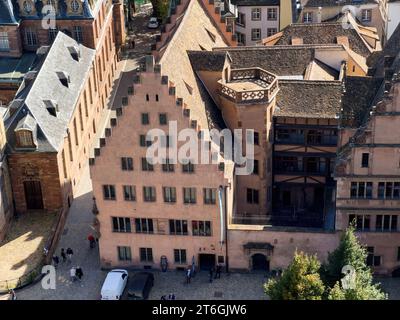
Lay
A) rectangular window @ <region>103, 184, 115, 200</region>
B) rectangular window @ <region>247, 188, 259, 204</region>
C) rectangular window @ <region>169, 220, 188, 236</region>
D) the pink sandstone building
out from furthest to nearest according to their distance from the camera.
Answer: rectangular window @ <region>247, 188, 259, 204</region>, rectangular window @ <region>169, 220, 188, 236</region>, rectangular window @ <region>103, 184, 115, 200</region>, the pink sandstone building

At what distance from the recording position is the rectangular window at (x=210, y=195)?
9100cm

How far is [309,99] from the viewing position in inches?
3912

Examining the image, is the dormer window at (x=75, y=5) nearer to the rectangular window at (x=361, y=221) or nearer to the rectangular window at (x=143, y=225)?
the rectangular window at (x=143, y=225)

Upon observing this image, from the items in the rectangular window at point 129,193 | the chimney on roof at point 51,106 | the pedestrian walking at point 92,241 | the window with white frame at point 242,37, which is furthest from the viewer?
the window with white frame at point 242,37

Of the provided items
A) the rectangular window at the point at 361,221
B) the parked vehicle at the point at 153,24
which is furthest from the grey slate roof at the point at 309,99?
the parked vehicle at the point at 153,24

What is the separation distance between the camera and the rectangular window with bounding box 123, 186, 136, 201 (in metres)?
92.6

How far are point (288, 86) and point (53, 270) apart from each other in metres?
35.6

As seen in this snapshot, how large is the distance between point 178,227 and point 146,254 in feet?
18.5

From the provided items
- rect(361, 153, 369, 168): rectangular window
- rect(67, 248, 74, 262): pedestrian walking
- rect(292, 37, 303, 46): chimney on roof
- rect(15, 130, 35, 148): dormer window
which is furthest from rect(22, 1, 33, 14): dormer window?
rect(361, 153, 369, 168): rectangular window

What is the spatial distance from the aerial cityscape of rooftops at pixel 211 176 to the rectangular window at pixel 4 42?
14.2 m

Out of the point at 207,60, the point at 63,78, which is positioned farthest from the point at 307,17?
the point at 63,78

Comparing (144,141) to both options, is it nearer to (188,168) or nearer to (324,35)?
(188,168)

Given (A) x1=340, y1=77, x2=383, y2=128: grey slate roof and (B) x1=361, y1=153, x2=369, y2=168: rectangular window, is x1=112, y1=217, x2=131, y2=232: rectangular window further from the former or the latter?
(B) x1=361, y1=153, x2=369, y2=168: rectangular window

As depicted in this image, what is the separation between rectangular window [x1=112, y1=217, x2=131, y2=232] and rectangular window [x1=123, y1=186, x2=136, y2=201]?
2914mm
